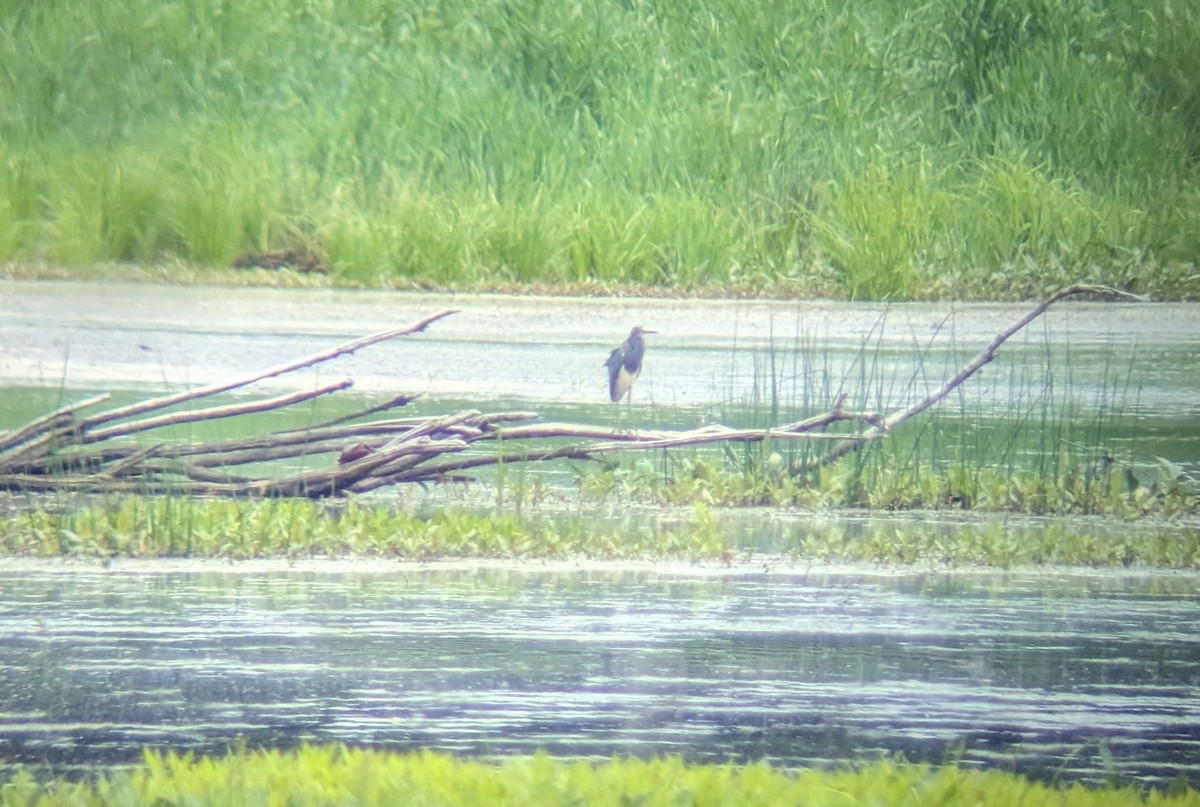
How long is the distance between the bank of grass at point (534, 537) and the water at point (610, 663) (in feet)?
0.16

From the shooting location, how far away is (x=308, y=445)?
11.1ft

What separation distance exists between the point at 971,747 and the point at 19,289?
2241 mm

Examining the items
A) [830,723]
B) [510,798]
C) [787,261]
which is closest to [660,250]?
[787,261]

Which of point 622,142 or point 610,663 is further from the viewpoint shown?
point 622,142

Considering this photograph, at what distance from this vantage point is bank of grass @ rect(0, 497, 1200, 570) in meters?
3.29

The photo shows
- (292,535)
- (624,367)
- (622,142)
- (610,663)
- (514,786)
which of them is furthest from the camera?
(622,142)

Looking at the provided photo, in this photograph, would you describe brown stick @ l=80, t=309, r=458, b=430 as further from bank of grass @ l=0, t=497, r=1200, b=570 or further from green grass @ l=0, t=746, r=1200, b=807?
green grass @ l=0, t=746, r=1200, b=807

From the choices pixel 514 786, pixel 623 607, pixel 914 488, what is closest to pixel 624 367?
pixel 623 607

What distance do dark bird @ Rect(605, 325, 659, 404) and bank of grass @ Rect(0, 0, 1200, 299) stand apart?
0.69 ft

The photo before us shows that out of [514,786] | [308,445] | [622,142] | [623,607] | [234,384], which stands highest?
[622,142]

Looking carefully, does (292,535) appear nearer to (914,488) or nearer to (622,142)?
(622,142)

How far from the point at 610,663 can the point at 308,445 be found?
89 cm

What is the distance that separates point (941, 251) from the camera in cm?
359

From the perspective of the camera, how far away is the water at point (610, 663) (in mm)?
2775
